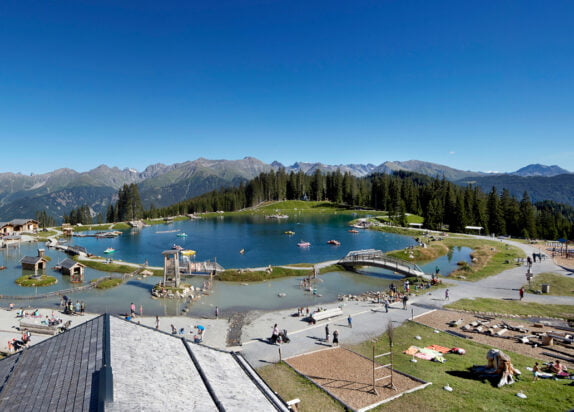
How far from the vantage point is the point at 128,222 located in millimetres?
140500

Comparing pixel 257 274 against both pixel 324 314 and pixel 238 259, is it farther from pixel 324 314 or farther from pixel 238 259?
pixel 324 314

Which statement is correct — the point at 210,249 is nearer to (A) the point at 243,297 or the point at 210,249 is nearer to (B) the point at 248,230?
(B) the point at 248,230

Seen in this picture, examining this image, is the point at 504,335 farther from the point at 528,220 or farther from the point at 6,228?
the point at 6,228

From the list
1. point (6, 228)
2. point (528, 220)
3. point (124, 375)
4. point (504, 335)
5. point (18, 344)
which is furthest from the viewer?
point (6, 228)

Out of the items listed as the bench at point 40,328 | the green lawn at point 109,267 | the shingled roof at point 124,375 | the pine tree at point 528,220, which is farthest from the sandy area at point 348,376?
the pine tree at point 528,220

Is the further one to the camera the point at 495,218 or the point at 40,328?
the point at 495,218

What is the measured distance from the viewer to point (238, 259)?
70625mm

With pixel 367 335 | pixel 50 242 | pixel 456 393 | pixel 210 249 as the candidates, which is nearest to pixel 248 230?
pixel 210 249

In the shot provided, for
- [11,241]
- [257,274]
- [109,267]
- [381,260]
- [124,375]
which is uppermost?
[124,375]

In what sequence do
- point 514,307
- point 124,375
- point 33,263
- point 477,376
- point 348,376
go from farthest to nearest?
point 33,263, point 514,307, point 348,376, point 477,376, point 124,375

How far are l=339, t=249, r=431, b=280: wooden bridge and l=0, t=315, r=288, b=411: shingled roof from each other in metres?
44.7

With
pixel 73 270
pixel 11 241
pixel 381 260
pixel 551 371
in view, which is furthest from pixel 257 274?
pixel 11 241

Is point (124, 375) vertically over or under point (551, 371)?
over

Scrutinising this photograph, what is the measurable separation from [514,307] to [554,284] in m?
13.5
